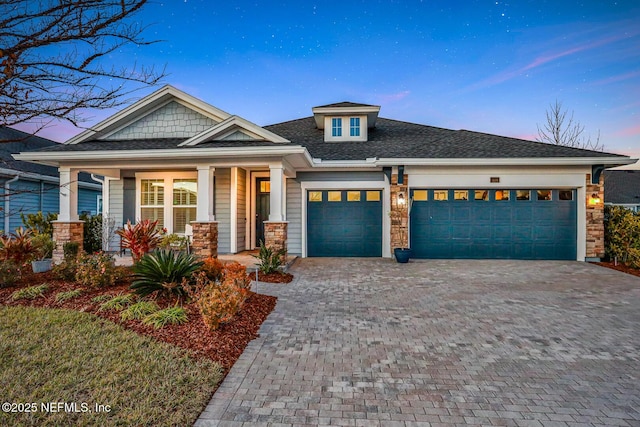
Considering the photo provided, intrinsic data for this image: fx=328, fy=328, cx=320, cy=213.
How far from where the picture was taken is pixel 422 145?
11953mm

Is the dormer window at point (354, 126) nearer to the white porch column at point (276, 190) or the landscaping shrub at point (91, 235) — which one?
the white porch column at point (276, 190)

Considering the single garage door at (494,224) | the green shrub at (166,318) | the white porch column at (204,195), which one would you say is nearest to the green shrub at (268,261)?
the white porch column at (204,195)

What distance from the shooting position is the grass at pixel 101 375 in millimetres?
2479

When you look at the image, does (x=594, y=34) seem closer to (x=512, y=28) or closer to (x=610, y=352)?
(x=512, y=28)

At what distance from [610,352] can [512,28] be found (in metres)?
11.0

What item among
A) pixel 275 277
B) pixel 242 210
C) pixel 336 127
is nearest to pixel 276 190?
pixel 275 277

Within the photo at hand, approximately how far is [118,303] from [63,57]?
144 inches

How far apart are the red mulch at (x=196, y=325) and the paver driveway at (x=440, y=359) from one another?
0.22 m

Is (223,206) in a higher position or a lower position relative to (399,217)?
higher

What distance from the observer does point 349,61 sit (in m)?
13.4

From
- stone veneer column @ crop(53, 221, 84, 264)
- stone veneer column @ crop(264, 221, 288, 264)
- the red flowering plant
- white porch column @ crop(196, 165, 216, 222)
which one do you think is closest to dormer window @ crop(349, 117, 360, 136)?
stone veneer column @ crop(264, 221, 288, 264)

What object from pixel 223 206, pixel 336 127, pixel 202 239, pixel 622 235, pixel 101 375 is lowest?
pixel 101 375

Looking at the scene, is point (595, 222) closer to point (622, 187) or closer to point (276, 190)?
point (276, 190)

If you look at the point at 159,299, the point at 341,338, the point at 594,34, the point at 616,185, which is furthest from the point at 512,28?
the point at 616,185
